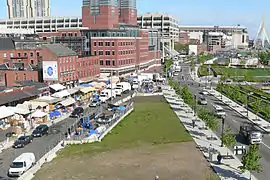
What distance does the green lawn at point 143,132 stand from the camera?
38.4 meters

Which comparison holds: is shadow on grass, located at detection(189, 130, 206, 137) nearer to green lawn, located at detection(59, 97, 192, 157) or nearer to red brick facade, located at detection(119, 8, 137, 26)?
green lawn, located at detection(59, 97, 192, 157)

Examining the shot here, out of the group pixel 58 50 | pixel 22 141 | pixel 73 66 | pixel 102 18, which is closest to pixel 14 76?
pixel 58 50

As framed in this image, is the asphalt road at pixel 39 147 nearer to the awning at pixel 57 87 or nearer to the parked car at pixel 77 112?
the parked car at pixel 77 112

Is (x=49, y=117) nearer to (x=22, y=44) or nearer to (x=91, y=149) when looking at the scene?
(x=91, y=149)

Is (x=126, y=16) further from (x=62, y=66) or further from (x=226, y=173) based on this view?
(x=226, y=173)

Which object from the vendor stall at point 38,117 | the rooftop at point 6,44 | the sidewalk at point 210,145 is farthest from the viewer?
the rooftop at point 6,44

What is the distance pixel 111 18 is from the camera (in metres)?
106

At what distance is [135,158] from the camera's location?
34.3 meters

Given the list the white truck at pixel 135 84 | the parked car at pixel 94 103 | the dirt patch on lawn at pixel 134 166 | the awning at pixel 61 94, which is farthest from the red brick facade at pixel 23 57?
the dirt patch on lawn at pixel 134 166

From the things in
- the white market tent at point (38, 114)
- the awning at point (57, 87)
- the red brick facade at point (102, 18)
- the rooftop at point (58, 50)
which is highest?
the red brick facade at point (102, 18)

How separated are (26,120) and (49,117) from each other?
11.5 feet

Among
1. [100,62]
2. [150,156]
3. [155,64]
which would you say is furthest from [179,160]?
[155,64]

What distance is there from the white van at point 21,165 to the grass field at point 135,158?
1326 mm

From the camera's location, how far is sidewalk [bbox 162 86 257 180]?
30.6 meters
